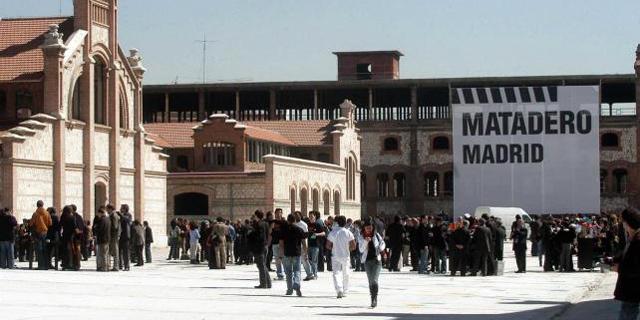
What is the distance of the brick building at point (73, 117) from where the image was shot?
153ft

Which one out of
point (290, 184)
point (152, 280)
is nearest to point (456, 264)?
point (152, 280)

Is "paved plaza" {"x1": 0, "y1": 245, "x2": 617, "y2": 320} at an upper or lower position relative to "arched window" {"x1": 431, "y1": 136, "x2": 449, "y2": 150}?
lower

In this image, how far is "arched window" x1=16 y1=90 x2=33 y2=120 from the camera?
49719 millimetres

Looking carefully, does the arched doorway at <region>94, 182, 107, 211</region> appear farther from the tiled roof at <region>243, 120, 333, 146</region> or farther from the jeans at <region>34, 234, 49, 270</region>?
the tiled roof at <region>243, 120, 333, 146</region>

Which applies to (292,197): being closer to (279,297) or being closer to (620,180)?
(620,180)

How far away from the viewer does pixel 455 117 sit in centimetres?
6388

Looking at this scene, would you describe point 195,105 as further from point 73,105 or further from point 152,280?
point 152,280

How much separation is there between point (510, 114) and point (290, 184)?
11.1 m

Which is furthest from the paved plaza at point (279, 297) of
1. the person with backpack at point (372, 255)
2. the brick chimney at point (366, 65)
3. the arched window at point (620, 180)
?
the brick chimney at point (366, 65)

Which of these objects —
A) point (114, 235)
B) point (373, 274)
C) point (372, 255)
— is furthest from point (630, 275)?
point (114, 235)

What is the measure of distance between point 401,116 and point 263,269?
204 ft

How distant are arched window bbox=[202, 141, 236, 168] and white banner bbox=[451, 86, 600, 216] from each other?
11.5 metres

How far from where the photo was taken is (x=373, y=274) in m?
23.0

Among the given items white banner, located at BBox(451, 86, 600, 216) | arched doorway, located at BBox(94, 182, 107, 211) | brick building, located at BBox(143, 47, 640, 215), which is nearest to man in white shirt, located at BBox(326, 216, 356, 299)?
arched doorway, located at BBox(94, 182, 107, 211)
